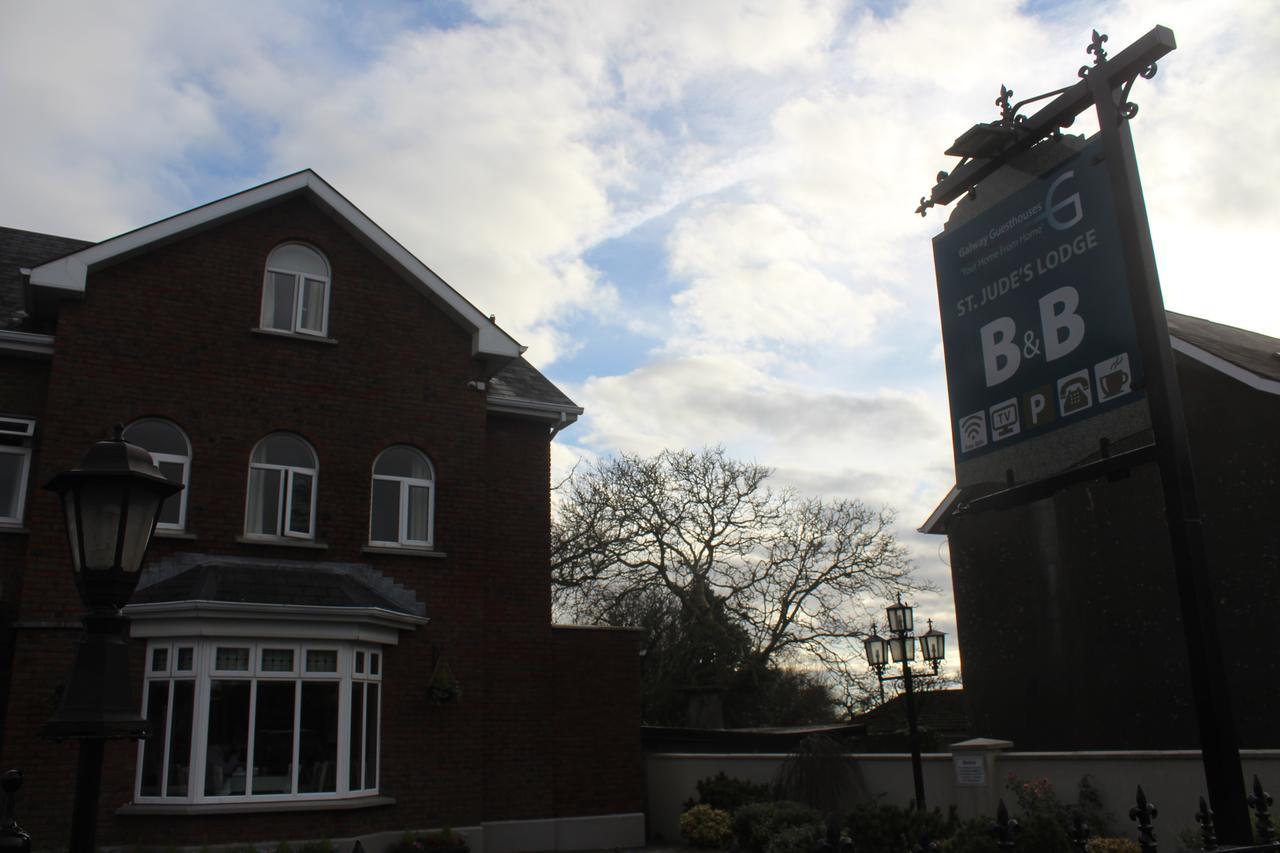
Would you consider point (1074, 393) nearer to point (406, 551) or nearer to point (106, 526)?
point (106, 526)

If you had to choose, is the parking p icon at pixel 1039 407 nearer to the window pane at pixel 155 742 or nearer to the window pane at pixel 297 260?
the window pane at pixel 155 742

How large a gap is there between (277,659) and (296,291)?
594 cm

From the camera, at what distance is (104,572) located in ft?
18.6

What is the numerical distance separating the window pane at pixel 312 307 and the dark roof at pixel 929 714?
23371 millimetres

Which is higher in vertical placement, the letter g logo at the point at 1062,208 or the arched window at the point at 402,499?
the arched window at the point at 402,499

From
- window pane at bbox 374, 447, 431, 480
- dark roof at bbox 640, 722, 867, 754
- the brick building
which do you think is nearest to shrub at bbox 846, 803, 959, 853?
the brick building

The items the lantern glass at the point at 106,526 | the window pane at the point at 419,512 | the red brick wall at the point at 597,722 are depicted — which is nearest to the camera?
the lantern glass at the point at 106,526

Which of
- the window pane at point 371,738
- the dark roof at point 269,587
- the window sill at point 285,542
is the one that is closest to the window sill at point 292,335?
the window sill at point 285,542

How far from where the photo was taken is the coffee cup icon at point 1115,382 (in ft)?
18.8

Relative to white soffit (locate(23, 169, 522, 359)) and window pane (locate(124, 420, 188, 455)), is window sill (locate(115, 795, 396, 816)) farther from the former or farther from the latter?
white soffit (locate(23, 169, 522, 359))

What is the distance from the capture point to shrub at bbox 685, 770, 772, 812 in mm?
17548

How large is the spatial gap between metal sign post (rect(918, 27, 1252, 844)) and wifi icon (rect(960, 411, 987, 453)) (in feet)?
0.16

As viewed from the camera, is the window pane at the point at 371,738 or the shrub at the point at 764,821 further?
the shrub at the point at 764,821

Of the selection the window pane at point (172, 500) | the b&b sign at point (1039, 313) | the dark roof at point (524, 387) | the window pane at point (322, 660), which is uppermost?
the dark roof at point (524, 387)
